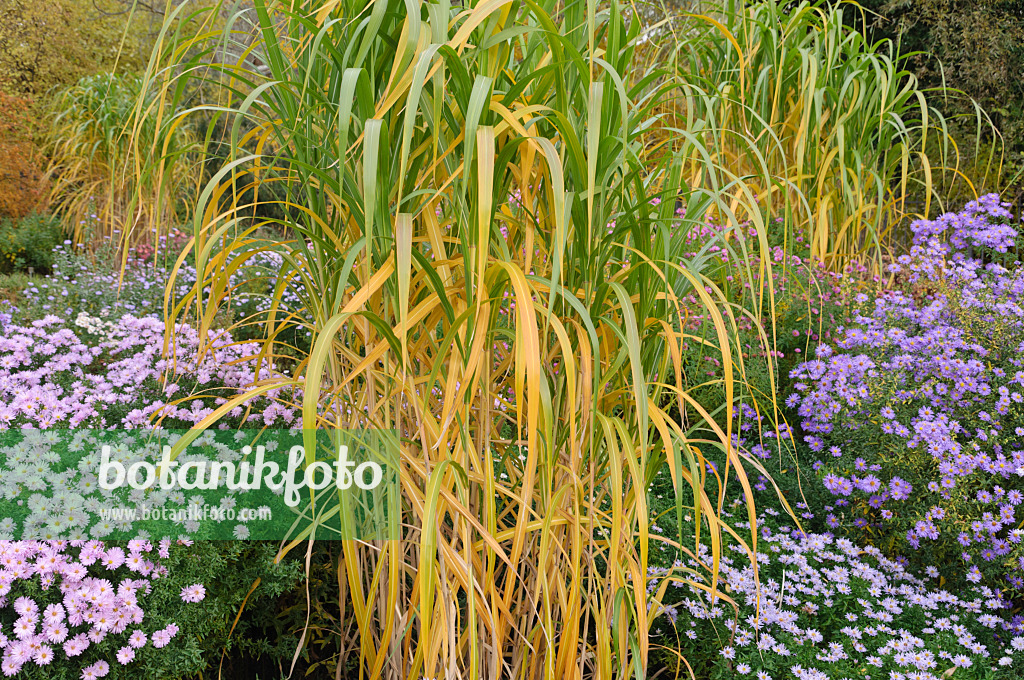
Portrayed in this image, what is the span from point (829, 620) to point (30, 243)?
665 cm

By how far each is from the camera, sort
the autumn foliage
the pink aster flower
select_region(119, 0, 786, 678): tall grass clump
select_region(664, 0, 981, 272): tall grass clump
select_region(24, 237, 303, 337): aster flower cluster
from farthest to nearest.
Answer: the autumn foliage < select_region(24, 237, 303, 337): aster flower cluster < select_region(664, 0, 981, 272): tall grass clump < the pink aster flower < select_region(119, 0, 786, 678): tall grass clump

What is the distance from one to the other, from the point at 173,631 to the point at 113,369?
1.08 m

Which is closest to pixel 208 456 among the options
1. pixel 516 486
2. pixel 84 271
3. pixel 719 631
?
pixel 516 486

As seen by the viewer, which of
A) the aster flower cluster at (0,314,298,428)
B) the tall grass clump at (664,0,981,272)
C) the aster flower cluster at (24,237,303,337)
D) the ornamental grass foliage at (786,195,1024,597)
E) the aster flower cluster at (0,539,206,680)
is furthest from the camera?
the aster flower cluster at (24,237,303,337)

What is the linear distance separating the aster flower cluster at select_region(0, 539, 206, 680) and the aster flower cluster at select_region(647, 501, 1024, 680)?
1084 millimetres

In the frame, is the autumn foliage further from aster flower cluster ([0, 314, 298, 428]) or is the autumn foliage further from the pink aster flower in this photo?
the pink aster flower

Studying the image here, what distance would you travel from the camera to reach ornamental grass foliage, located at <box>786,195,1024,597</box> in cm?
201

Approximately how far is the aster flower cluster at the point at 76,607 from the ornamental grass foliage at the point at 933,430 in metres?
1.94

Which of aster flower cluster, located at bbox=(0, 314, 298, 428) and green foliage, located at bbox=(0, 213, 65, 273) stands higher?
aster flower cluster, located at bbox=(0, 314, 298, 428)

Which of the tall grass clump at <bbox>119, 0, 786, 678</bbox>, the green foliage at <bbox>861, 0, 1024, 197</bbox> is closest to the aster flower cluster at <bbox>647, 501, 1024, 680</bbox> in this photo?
the tall grass clump at <bbox>119, 0, 786, 678</bbox>

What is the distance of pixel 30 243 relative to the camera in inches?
234

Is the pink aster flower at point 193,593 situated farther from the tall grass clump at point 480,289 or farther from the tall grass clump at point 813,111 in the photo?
the tall grass clump at point 813,111

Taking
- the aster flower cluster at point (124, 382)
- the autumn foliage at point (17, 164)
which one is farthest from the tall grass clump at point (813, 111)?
the autumn foliage at point (17, 164)

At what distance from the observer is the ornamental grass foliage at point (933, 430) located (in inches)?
79.2
